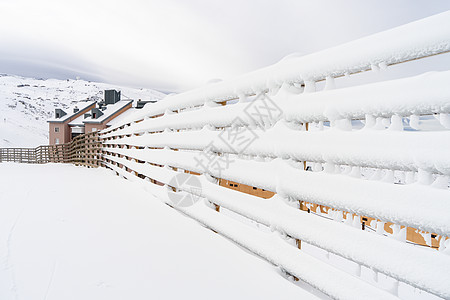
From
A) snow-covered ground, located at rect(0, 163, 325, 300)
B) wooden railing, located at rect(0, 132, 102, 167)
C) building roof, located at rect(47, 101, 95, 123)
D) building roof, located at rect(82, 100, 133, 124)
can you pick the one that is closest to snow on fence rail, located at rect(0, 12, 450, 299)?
snow-covered ground, located at rect(0, 163, 325, 300)

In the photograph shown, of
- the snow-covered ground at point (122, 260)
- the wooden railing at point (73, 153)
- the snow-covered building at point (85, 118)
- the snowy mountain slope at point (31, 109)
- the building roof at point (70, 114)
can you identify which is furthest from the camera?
the snowy mountain slope at point (31, 109)

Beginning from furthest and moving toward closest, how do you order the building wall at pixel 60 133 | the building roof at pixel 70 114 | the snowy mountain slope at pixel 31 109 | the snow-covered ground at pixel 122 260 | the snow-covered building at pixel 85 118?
the snowy mountain slope at pixel 31 109, the building wall at pixel 60 133, the building roof at pixel 70 114, the snow-covered building at pixel 85 118, the snow-covered ground at pixel 122 260

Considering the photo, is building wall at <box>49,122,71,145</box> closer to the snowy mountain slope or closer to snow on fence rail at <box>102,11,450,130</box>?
the snowy mountain slope

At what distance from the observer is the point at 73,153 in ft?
44.0

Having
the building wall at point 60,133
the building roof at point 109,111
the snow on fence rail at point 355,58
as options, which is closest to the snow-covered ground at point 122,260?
the snow on fence rail at point 355,58

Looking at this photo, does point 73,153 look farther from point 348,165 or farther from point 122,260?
point 348,165

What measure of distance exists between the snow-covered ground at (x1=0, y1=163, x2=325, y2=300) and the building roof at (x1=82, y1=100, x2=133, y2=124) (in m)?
33.6

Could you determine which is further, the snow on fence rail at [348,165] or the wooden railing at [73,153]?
the wooden railing at [73,153]

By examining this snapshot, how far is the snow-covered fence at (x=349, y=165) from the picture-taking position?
1045 mm

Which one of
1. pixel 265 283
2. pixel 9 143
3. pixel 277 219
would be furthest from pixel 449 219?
pixel 9 143

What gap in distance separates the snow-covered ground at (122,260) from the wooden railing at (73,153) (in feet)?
25.7

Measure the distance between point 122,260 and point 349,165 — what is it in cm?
163

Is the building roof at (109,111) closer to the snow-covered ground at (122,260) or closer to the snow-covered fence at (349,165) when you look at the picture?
the snow-covered ground at (122,260)

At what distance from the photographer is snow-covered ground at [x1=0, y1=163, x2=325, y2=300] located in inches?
59.3
